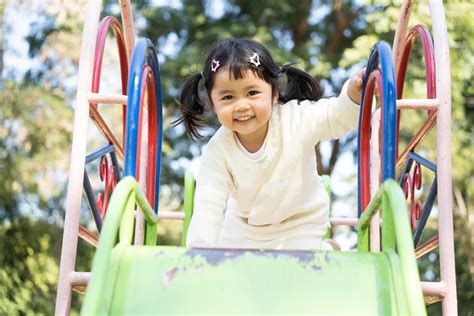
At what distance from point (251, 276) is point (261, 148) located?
916 mm

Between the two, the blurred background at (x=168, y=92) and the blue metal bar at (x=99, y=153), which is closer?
the blue metal bar at (x=99, y=153)

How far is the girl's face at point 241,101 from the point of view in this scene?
8.82 feet

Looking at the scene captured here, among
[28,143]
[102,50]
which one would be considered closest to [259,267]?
[102,50]

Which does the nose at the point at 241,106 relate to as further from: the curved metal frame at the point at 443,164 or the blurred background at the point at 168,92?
the blurred background at the point at 168,92

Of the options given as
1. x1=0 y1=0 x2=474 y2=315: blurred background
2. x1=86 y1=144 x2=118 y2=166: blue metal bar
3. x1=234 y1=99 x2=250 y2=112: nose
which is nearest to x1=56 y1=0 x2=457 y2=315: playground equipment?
x1=86 y1=144 x2=118 y2=166: blue metal bar

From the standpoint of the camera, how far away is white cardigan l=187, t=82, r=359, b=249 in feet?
9.21

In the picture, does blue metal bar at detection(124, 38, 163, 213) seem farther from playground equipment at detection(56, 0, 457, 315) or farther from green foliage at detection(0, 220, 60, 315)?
green foliage at detection(0, 220, 60, 315)

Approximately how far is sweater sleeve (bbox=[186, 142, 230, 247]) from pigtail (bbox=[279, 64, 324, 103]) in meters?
0.38

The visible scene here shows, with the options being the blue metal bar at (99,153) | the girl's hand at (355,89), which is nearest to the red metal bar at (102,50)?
the blue metal bar at (99,153)

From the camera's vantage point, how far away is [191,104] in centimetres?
314

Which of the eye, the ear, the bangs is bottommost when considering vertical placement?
the eye

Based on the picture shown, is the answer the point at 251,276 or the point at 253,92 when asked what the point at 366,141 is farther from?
the point at 251,276

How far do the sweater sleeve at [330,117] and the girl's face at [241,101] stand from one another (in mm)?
197

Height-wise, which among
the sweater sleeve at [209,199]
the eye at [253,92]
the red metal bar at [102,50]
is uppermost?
the red metal bar at [102,50]
